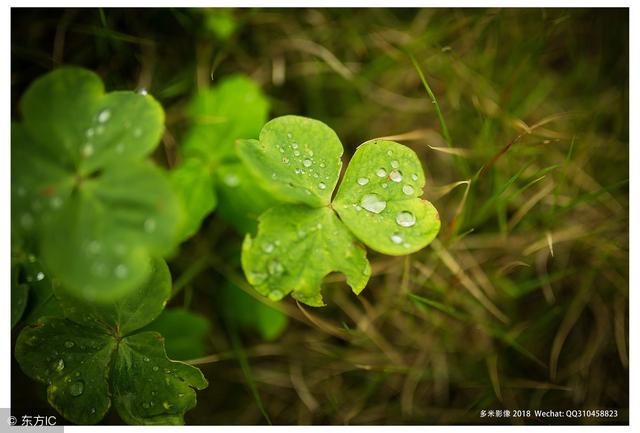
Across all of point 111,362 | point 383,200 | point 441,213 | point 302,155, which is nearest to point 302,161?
point 302,155

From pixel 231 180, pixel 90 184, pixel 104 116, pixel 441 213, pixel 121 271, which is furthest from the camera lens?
pixel 441 213

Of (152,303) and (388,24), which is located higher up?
(388,24)

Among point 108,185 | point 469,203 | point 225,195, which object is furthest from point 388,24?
point 108,185

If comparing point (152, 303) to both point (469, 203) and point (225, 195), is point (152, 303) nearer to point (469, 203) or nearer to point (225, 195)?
point (225, 195)

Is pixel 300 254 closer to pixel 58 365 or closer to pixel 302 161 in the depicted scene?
pixel 302 161

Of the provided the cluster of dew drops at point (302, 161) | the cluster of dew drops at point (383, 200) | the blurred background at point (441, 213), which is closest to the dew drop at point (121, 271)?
the cluster of dew drops at point (302, 161)

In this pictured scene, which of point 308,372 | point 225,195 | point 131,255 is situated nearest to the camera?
point 131,255
